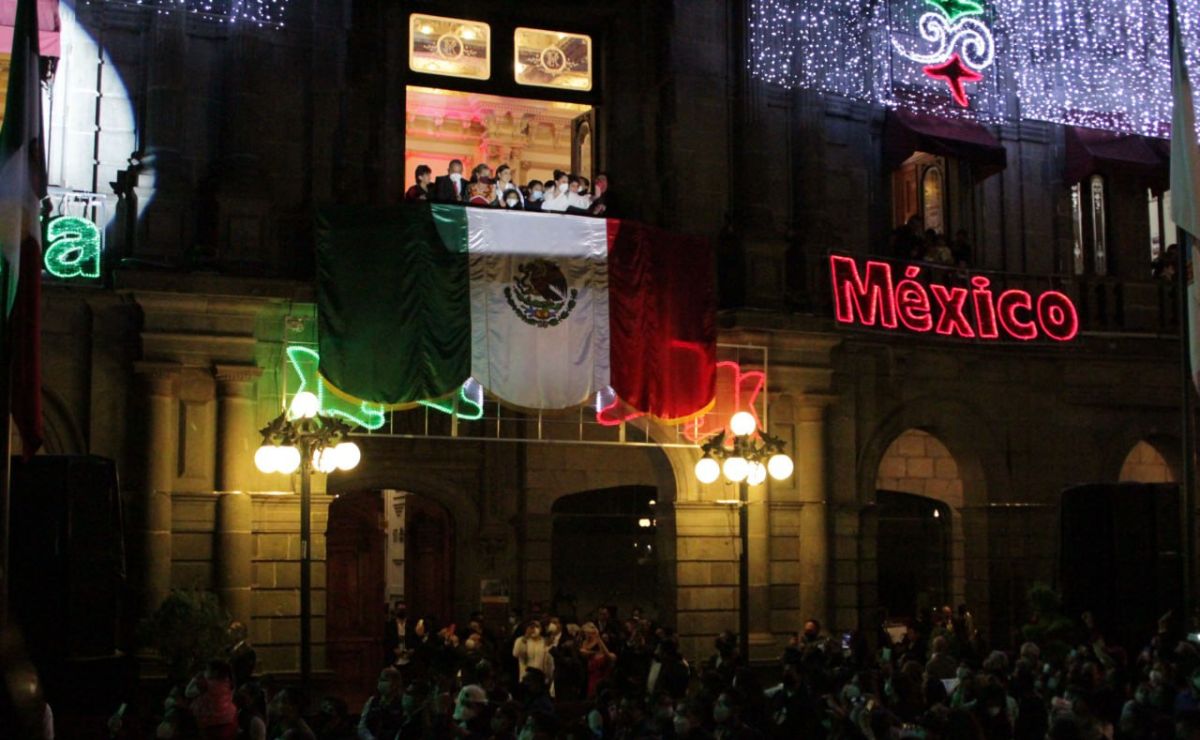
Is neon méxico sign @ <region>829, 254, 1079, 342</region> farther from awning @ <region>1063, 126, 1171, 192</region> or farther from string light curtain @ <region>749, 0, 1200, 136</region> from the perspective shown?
string light curtain @ <region>749, 0, 1200, 136</region>

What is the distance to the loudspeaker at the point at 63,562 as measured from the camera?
17578 millimetres

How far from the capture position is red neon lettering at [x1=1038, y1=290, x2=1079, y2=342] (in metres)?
26.9

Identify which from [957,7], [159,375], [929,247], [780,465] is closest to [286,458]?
[159,375]

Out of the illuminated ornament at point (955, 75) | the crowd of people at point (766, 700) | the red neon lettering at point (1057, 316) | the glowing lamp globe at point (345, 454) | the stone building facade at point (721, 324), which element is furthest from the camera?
the illuminated ornament at point (955, 75)

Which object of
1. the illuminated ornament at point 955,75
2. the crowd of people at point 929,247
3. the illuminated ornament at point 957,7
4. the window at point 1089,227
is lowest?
the crowd of people at point 929,247

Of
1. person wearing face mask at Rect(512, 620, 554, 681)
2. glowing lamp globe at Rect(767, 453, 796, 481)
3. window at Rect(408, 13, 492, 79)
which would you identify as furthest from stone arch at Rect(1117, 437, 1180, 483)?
window at Rect(408, 13, 492, 79)

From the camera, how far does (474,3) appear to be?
2533 cm

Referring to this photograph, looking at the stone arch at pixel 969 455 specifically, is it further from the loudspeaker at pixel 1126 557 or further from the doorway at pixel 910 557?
the loudspeaker at pixel 1126 557

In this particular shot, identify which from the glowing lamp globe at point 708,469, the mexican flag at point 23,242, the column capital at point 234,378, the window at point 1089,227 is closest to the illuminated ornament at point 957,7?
the window at point 1089,227

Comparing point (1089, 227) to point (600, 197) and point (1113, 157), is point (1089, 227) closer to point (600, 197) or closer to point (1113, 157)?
point (1113, 157)

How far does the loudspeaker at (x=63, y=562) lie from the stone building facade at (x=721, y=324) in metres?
3.21

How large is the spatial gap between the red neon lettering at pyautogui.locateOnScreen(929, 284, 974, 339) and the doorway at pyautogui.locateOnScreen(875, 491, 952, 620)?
455cm

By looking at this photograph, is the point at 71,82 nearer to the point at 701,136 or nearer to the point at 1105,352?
the point at 701,136

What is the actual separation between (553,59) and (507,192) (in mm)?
3490
